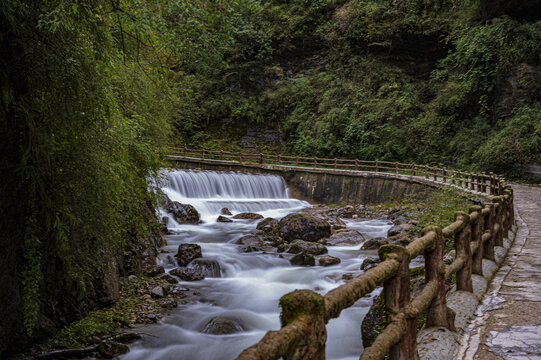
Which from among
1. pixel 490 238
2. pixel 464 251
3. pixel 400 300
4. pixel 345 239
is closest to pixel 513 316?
pixel 464 251

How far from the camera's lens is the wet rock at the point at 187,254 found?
8.92 meters

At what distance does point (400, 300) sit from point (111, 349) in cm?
400

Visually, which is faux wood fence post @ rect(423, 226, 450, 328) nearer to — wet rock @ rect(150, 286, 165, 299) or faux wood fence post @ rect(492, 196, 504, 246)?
faux wood fence post @ rect(492, 196, 504, 246)

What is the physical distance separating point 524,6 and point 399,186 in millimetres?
11403

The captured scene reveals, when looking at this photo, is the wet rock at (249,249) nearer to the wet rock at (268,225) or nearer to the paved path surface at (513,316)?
the wet rock at (268,225)

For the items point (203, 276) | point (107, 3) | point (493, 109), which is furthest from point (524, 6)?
point (107, 3)

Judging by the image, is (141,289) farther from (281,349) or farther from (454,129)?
(454,129)

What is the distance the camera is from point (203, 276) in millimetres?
8383

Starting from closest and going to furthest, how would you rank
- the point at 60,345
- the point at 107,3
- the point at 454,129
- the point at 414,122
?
the point at 107,3 < the point at 60,345 < the point at 454,129 < the point at 414,122

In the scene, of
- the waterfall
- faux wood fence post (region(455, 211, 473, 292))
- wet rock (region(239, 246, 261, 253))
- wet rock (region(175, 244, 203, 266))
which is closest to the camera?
faux wood fence post (region(455, 211, 473, 292))

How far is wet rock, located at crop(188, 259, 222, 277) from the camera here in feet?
28.4

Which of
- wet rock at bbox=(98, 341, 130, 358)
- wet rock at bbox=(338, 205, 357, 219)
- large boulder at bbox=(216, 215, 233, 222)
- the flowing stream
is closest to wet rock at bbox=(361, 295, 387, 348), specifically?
the flowing stream

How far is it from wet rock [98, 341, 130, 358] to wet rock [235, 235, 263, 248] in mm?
6416

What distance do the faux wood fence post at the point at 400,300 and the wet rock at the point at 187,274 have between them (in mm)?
6179
